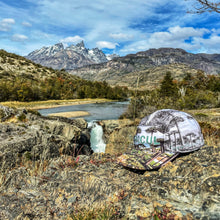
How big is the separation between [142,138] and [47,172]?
2350 millimetres

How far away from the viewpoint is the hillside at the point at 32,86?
120 ft

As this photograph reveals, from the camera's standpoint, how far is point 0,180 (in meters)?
3.39

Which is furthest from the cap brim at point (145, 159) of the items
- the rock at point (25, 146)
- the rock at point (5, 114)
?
the rock at point (5, 114)

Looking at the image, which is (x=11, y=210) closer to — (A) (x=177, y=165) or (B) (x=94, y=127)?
(A) (x=177, y=165)

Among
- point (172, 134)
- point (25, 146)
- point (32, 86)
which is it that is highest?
point (32, 86)

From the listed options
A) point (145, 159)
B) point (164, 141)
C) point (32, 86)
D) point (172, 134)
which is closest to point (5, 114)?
point (145, 159)

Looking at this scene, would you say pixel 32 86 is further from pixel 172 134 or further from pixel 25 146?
pixel 172 134

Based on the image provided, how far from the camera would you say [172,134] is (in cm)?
400

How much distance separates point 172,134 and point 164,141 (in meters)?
0.25

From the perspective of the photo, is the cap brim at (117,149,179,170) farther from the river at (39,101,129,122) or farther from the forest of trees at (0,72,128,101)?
the forest of trees at (0,72,128,101)

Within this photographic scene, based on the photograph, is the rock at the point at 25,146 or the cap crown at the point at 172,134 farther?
the rock at the point at 25,146

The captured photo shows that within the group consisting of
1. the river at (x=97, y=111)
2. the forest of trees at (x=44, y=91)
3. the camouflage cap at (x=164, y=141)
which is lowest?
the river at (x=97, y=111)

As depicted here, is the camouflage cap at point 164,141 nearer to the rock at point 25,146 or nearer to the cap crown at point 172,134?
the cap crown at point 172,134

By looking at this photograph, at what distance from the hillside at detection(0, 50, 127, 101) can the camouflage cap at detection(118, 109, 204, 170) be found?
36733mm
